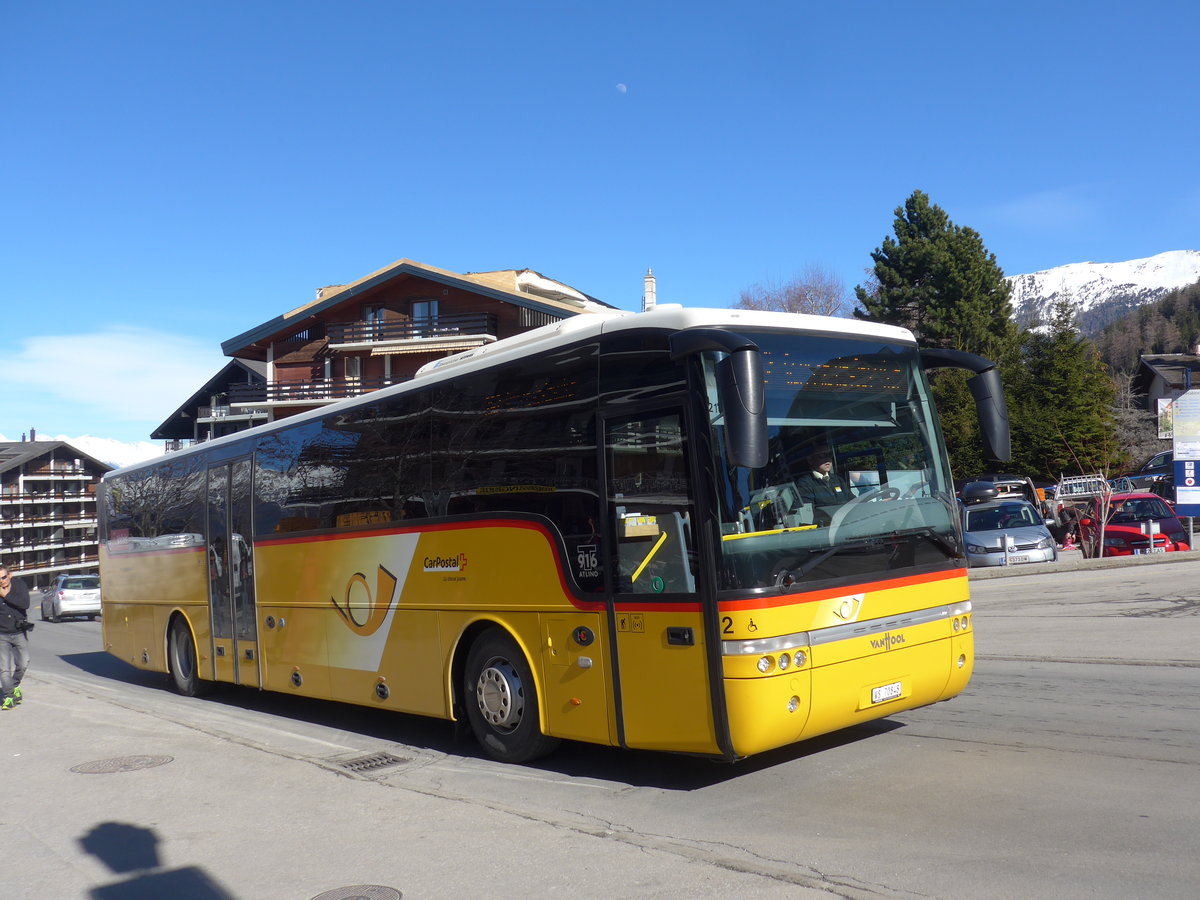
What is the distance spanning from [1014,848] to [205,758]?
6.82 metres

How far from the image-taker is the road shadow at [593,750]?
25.0 feet

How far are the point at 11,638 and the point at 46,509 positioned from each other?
105229mm

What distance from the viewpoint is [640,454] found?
709cm

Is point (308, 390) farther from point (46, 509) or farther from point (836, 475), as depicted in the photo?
point (46, 509)

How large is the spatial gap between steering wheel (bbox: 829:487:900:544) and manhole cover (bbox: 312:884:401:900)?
334cm

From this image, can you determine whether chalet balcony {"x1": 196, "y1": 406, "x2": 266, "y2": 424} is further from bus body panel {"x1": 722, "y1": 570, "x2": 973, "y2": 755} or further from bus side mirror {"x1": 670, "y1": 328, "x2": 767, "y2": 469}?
bus side mirror {"x1": 670, "y1": 328, "x2": 767, "y2": 469}

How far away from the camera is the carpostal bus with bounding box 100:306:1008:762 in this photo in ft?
21.5

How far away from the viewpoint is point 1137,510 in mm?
25172

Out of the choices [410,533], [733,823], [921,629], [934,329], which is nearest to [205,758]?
[410,533]

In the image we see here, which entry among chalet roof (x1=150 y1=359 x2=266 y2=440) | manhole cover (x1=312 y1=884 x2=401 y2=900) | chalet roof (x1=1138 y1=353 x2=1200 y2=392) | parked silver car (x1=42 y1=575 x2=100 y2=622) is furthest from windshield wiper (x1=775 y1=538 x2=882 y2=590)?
chalet roof (x1=1138 y1=353 x2=1200 y2=392)

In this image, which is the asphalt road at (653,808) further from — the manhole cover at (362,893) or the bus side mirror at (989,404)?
the bus side mirror at (989,404)

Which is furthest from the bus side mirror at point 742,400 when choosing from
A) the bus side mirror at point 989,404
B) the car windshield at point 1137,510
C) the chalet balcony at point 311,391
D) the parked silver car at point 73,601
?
the chalet balcony at point 311,391

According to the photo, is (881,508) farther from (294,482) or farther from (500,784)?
(294,482)

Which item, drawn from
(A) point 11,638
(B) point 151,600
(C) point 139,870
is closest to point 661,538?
(C) point 139,870
